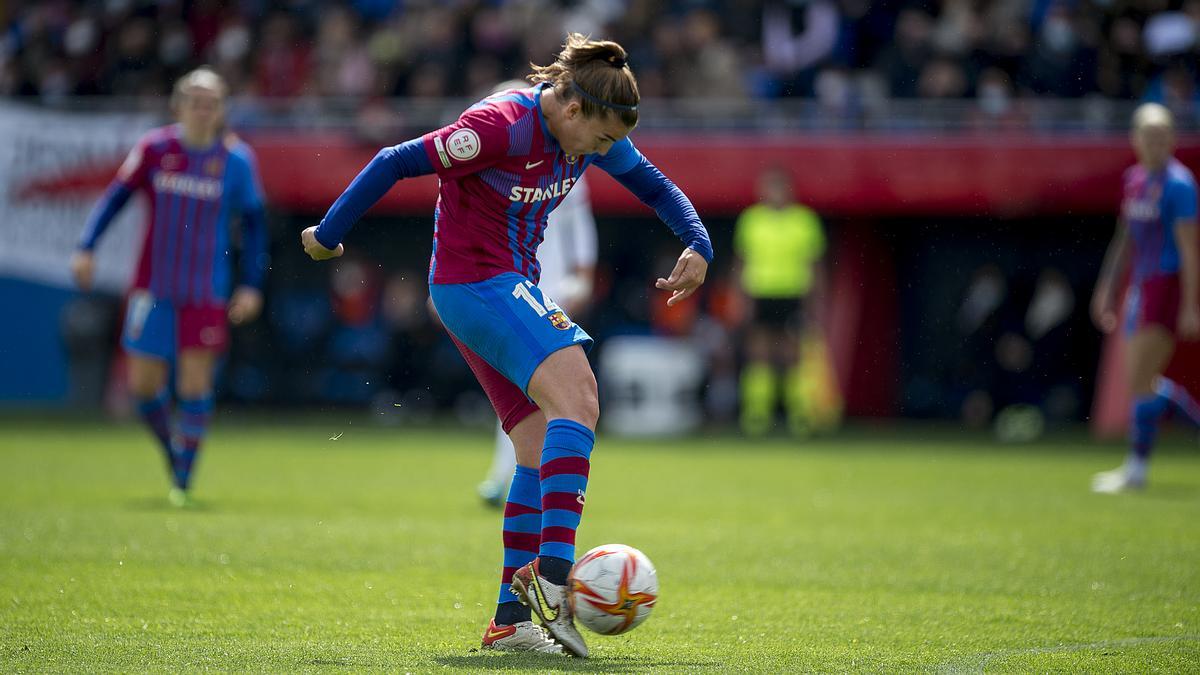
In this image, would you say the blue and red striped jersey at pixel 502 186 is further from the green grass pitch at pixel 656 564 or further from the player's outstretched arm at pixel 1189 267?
the player's outstretched arm at pixel 1189 267

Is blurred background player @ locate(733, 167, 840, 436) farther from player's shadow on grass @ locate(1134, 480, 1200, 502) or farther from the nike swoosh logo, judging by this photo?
the nike swoosh logo

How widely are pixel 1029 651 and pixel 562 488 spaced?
5.59 ft

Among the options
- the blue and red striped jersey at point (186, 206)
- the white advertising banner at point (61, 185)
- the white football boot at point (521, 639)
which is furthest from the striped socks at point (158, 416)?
the white advertising banner at point (61, 185)

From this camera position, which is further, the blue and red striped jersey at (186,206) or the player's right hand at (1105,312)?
the player's right hand at (1105,312)

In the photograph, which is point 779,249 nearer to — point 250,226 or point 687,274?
point 250,226

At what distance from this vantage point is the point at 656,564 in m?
7.62

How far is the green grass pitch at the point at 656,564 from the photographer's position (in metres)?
5.24

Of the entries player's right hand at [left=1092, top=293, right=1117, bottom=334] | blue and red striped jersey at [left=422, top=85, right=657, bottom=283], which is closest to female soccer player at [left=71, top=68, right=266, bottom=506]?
blue and red striped jersey at [left=422, top=85, right=657, bottom=283]

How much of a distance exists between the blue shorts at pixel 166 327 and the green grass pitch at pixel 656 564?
1.01 metres

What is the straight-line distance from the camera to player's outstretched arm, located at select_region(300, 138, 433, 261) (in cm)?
509

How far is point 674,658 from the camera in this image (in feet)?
16.9

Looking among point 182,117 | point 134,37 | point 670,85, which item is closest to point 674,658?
point 182,117

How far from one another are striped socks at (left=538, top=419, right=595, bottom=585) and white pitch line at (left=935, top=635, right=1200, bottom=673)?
50.3 inches

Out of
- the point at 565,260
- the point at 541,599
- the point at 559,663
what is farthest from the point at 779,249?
the point at 559,663
